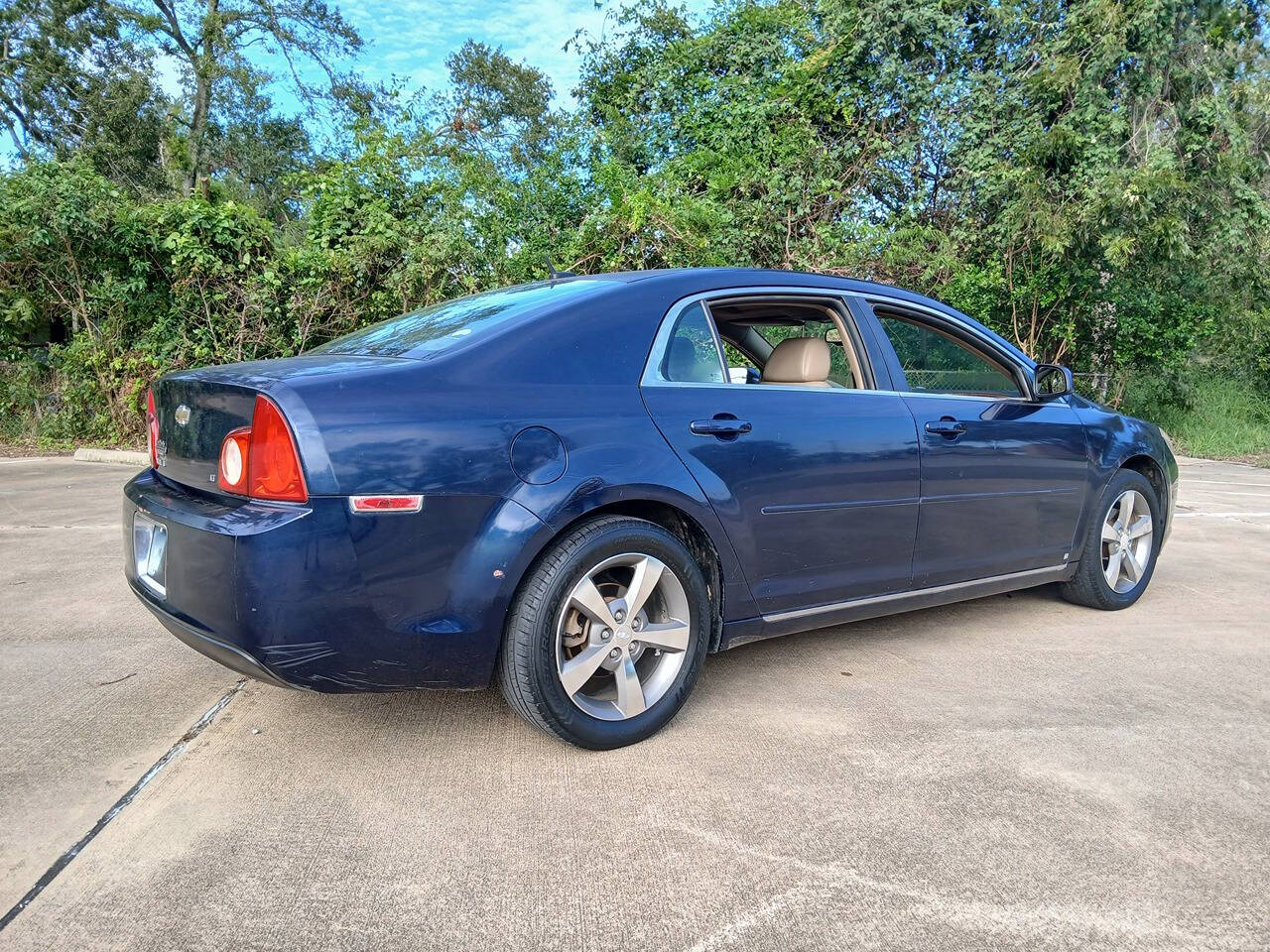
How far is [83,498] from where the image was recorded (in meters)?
7.68

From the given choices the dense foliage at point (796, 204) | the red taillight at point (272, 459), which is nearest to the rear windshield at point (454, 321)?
the red taillight at point (272, 459)

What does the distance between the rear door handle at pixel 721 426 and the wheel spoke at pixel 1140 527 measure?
2588 millimetres

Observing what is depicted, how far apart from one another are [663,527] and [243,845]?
1.47 m

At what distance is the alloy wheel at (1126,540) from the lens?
4.55 m

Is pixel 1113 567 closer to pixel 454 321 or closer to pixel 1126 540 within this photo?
pixel 1126 540

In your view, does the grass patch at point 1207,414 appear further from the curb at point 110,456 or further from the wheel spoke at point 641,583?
the curb at point 110,456

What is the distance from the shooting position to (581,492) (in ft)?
8.96

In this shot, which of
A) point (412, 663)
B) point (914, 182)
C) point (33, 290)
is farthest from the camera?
point (914, 182)

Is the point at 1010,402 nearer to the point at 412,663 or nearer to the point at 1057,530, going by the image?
the point at 1057,530

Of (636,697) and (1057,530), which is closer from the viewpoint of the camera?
(636,697)

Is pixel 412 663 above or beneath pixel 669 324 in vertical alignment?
beneath

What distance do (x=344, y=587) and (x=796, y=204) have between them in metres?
11.9

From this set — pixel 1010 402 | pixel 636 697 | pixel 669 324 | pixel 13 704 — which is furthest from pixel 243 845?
pixel 1010 402

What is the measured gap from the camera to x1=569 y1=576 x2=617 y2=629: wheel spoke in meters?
2.76
